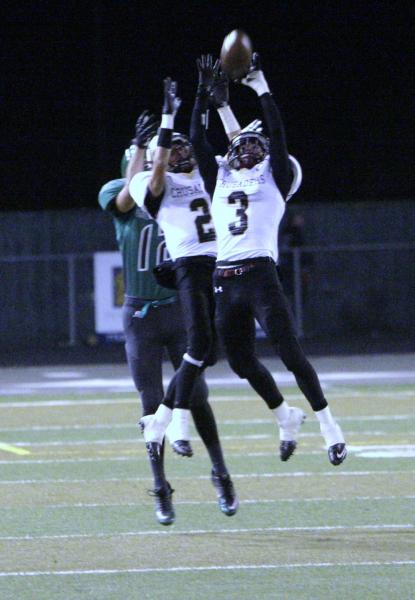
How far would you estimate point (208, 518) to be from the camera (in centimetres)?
768

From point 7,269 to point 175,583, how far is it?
56.1 feet

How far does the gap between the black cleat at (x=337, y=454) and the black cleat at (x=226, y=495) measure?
0.64m

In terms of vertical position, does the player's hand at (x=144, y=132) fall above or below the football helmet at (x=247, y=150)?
above

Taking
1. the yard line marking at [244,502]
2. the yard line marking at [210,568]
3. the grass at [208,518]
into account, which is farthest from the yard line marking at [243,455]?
the yard line marking at [210,568]

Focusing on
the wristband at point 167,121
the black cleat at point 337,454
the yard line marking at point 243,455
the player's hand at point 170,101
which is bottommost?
the yard line marking at point 243,455

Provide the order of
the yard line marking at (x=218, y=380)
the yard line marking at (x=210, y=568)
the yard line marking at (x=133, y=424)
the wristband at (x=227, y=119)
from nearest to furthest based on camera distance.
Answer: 1. the yard line marking at (x=210, y=568)
2. the wristband at (x=227, y=119)
3. the yard line marking at (x=133, y=424)
4. the yard line marking at (x=218, y=380)

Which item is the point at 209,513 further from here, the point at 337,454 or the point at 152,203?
A: the point at 152,203

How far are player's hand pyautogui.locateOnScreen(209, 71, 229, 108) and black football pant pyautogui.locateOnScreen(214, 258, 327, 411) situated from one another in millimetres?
981

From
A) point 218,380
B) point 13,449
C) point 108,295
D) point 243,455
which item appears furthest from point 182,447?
point 108,295

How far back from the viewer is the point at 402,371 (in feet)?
55.8

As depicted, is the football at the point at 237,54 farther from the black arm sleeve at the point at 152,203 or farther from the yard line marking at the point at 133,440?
the yard line marking at the point at 133,440

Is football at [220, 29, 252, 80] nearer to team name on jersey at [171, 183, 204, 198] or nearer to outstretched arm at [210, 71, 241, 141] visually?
outstretched arm at [210, 71, 241, 141]

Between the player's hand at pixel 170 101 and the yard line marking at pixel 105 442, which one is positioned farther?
the yard line marking at pixel 105 442

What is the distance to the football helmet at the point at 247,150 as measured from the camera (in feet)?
24.0
